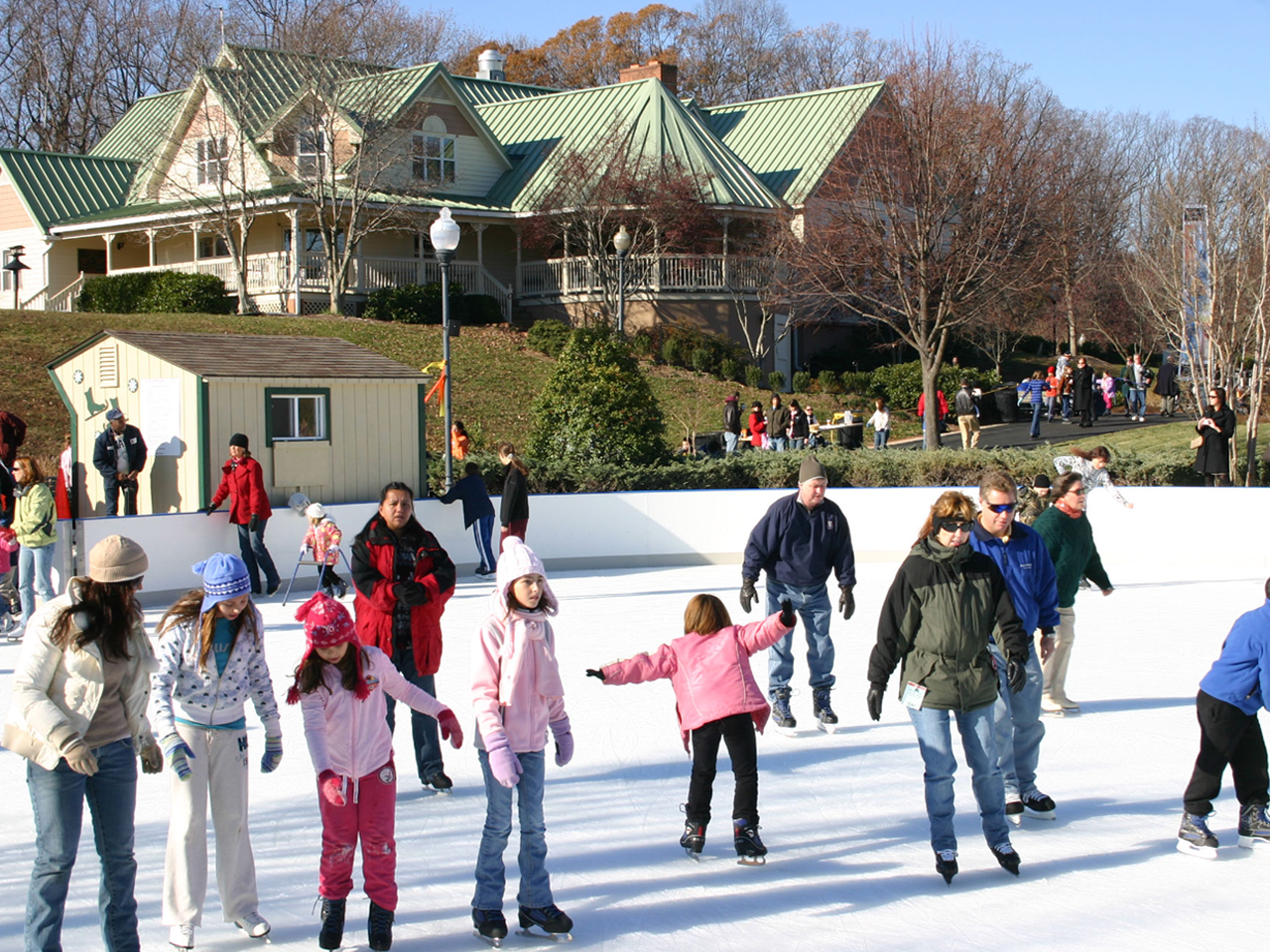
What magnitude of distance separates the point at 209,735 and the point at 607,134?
31908mm

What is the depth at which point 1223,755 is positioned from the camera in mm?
5723

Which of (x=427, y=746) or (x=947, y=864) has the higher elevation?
(x=427, y=746)

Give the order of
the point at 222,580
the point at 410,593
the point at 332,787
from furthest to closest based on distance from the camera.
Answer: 1. the point at 410,593
2. the point at 222,580
3. the point at 332,787

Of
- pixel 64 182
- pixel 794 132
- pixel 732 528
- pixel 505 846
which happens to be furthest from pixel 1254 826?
pixel 64 182

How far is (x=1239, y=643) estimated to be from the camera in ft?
18.4

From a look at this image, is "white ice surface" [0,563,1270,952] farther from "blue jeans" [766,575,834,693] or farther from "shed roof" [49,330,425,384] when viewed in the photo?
"shed roof" [49,330,425,384]

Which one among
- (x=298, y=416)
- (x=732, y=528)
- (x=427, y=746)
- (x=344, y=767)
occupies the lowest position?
(x=427, y=746)

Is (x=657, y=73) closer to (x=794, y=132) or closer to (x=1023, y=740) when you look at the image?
(x=794, y=132)

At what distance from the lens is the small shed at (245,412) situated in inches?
564

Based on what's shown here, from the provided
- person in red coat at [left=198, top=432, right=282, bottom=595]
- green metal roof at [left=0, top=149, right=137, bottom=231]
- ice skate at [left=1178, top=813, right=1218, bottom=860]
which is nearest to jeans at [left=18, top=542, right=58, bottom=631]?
person in red coat at [left=198, top=432, right=282, bottom=595]

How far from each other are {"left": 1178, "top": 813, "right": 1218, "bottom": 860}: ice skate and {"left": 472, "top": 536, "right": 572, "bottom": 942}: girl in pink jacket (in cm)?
281

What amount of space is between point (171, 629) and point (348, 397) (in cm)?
1078

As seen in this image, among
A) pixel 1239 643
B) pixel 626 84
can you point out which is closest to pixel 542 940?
pixel 1239 643

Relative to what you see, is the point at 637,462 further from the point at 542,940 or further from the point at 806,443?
the point at 542,940
